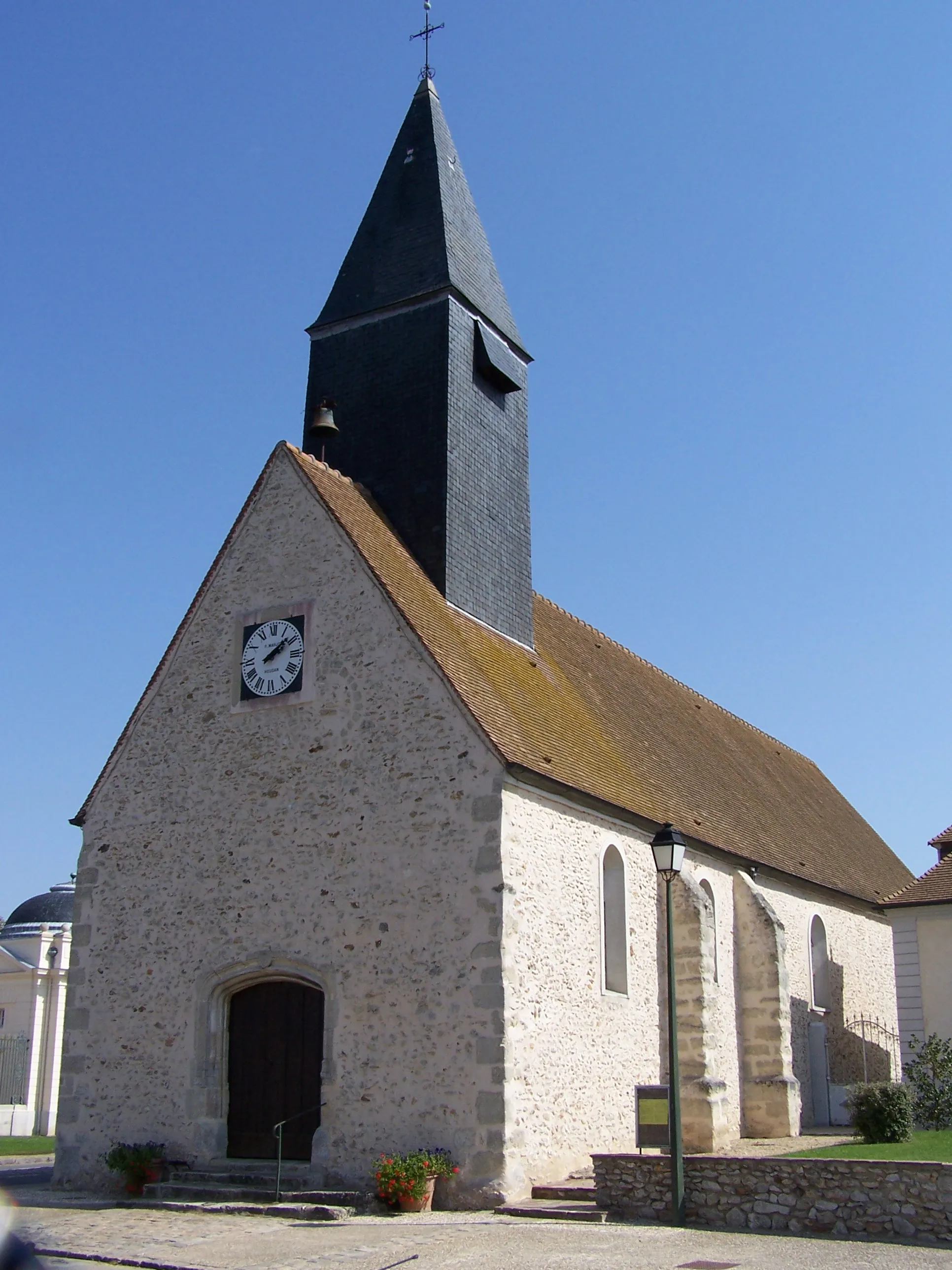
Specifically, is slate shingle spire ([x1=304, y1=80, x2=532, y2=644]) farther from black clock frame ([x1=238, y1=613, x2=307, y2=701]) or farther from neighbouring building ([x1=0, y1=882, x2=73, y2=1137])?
neighbouring building ([x1=0, y1=882, x2=73, y2=1137])

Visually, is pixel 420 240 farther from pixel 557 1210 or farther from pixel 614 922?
pixel 557 1210

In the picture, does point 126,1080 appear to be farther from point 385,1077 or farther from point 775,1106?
point 775,1106

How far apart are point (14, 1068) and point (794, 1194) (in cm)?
2079

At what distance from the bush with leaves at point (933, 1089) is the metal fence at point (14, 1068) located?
18698 mm

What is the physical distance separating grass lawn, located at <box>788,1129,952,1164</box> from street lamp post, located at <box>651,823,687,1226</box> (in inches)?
52.5

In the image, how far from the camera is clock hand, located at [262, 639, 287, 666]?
15664 millimetres

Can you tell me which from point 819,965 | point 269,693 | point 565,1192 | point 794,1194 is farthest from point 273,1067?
point 819,965

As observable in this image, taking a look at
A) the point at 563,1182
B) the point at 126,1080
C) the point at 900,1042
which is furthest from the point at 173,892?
the point at 900,1042

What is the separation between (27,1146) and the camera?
2209 cm

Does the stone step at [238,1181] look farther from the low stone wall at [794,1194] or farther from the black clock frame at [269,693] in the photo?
the black clock frame at [269,693]

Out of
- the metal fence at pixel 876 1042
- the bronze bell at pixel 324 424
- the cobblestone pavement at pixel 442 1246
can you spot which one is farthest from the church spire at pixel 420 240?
the metal fence at pixel 876 1042

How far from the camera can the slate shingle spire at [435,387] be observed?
1683cm

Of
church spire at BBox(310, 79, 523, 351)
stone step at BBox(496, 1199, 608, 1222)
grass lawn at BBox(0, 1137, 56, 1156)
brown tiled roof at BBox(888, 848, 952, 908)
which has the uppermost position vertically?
church spire at BBox(310, 79, 523, 351)

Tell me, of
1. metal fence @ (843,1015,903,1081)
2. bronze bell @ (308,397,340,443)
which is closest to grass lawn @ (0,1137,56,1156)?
bronze bell @ (308,397,340,443)
